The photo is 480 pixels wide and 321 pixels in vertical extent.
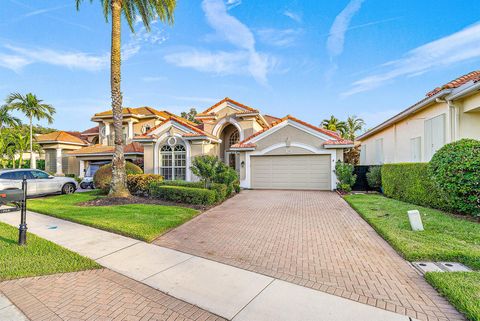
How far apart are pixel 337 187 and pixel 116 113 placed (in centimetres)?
1340

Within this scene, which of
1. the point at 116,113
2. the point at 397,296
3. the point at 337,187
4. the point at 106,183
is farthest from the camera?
the point at 337,187

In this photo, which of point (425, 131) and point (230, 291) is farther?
point (425, 131)

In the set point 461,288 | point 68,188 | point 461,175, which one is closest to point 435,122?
point 461,175

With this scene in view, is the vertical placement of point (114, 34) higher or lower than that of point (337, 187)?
higher

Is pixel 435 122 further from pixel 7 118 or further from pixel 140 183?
pixel 7 118

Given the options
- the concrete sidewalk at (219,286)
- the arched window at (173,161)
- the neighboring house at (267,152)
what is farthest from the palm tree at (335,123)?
the concrete sidewalk at (219,286)

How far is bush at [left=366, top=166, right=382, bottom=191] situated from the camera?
14883mm

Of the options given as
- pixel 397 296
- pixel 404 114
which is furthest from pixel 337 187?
pixel 397 296

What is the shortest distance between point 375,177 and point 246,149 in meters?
8.44

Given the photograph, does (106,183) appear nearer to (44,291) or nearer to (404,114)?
(44,291)

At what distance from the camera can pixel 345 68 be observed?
50.6 ft

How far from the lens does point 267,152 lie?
53.8 ft

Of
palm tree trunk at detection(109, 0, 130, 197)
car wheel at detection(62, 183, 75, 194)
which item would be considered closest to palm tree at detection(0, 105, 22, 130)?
car wheel at detection(62, 183, 75, 194)

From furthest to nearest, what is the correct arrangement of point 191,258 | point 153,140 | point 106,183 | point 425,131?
point 153,140 → point 106,183 → point 425,131 → point 191,258
